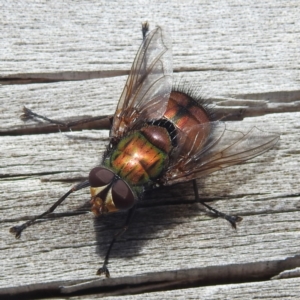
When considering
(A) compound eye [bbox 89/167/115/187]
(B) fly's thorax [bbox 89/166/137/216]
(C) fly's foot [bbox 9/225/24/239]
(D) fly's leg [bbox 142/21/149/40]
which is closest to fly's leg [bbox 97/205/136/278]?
(B) fly's thorax [bbox 89/166/137/216]

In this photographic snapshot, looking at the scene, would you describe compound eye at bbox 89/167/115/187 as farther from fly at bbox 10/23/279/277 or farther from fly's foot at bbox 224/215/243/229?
fly's foot at bbox 224/215/243/229

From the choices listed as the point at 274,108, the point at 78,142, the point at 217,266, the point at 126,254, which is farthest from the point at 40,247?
the point at 274,108

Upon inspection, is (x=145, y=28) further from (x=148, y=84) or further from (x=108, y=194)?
(x=108, y=194)

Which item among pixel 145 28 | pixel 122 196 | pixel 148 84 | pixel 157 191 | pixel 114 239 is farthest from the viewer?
pixel 145 28

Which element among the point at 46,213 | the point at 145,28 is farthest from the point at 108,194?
the point at 145,28

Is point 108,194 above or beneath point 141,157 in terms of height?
beneath

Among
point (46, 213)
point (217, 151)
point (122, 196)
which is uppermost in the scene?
point (217, 151)
